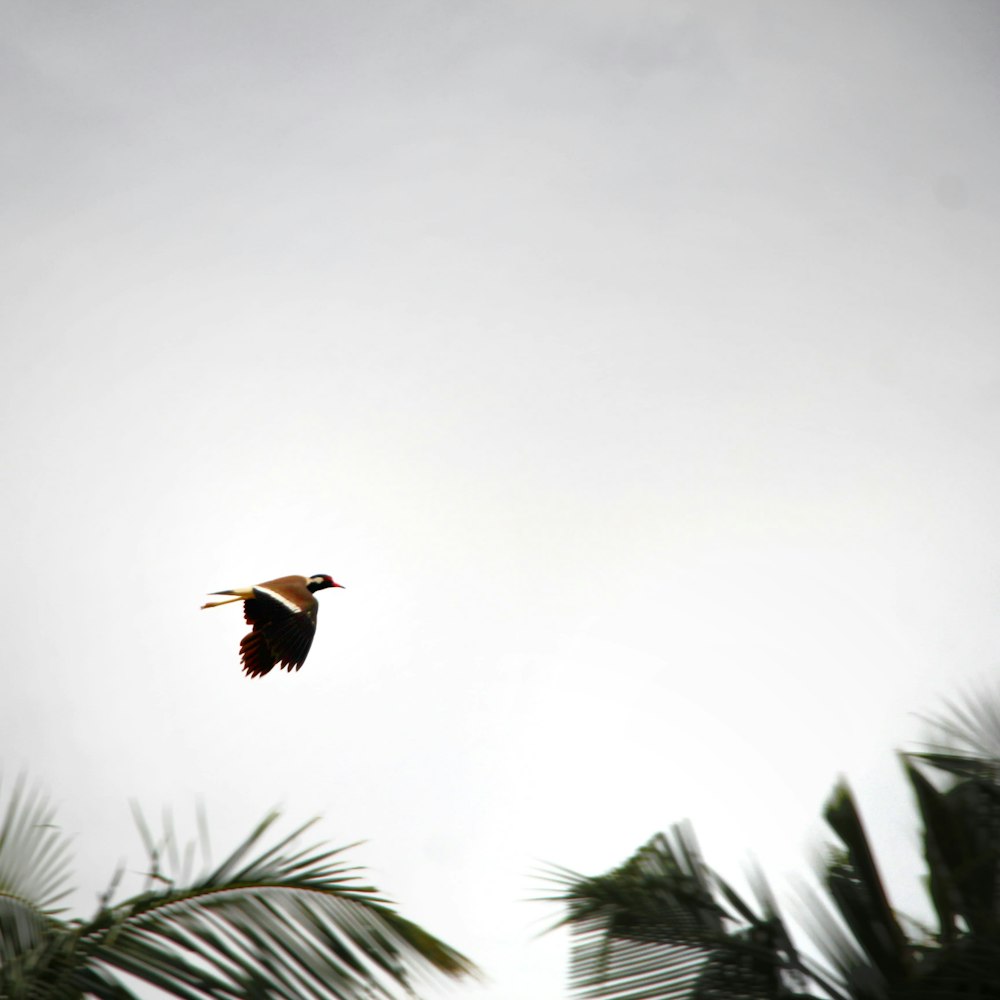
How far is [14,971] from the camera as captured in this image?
157 inches

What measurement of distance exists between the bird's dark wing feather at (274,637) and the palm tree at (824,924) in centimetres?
710

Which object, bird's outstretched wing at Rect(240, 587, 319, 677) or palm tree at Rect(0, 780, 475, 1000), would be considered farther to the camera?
bird's outstretched wing at Rect(240, 587, 319, 677)

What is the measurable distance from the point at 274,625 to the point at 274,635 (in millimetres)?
120

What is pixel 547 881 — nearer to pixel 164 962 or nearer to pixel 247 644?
pixel 164 962

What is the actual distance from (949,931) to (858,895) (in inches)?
15.6

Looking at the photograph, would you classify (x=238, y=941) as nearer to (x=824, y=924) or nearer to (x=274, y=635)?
(x=824, y=924)

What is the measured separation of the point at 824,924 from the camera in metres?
4.90

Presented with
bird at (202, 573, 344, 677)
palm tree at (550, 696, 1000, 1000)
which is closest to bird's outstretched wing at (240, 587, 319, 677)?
bird at (202, 573, 344, 677)

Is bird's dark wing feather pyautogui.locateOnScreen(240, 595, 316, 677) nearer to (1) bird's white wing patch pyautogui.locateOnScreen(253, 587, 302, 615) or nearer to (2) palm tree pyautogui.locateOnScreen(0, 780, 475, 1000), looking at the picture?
(1) bird's white wing patch pyautogui.locateOnScreen(253, 587, 302, 615)

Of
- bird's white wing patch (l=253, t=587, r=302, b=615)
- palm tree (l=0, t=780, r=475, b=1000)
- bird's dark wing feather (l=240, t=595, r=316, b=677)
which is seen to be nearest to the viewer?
palm tree (l=0, t=780, r=475, b=1000)

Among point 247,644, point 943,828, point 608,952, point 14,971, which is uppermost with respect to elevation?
point 247,644

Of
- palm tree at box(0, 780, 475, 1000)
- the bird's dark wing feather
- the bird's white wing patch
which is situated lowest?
palm tree at box(0, 780, 475, 1000)

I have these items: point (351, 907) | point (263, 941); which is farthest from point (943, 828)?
point (263, 941)

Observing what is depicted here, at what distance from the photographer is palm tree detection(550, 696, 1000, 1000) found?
4699mm
